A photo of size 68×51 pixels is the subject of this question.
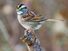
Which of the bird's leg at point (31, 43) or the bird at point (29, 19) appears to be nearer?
the bird's leg at point (31, 43)

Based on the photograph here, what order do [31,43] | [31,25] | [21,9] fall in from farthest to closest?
[21,9]
[31,25]
[31,43]

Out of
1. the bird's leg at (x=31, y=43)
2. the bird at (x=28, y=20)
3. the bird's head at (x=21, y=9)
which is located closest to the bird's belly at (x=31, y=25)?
the bird at (x=28, y=20)

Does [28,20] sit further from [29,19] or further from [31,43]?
[31,43]

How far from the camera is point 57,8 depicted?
21.9 ft


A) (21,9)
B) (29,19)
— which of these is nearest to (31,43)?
(29,19)

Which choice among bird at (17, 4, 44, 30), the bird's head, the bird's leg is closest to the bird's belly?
bird at (17, 4, 44, 30)

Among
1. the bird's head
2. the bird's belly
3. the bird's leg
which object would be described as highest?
the bird's head

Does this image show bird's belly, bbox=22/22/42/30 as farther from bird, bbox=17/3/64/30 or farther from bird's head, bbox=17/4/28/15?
bird's head, bbox=17/4/28/15

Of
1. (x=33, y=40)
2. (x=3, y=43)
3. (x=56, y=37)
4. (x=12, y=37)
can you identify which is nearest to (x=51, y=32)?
(x=56, y=37)

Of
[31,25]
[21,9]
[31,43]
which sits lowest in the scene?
[31,43]

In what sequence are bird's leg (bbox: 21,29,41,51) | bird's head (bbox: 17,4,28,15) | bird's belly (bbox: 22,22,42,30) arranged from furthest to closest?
bird's head (bbox: 17,4,28,15), bird's belly (bbox: 22,22,42,30), bird's leg (bbox: 21,29,41,51)

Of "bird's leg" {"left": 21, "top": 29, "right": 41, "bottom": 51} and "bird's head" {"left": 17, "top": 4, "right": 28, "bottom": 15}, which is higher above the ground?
"bird's head" {"left": 17, "top": 4, "right": 28, "bottom": 15}

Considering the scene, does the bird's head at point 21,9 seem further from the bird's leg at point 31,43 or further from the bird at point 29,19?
the bird's leg at point 31,43

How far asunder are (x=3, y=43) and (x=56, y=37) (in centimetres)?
119
